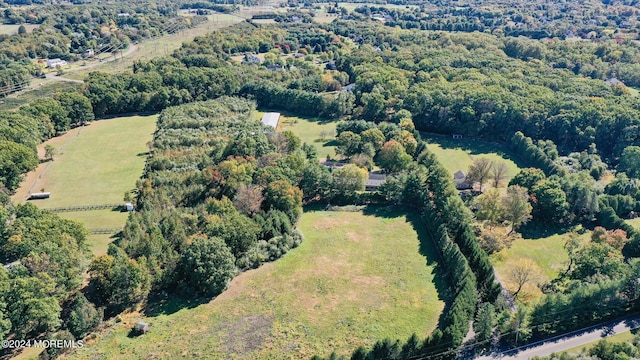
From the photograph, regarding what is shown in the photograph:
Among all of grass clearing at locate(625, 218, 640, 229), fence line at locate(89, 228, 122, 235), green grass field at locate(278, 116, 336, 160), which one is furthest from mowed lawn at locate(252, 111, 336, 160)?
grass clearing at locate(625, 218, 640, 229)

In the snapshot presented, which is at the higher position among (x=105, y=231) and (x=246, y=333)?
(x=246, y=333)

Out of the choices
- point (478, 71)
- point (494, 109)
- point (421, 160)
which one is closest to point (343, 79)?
point (478, 71)

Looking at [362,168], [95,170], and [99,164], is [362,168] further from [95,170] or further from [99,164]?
[99,164]

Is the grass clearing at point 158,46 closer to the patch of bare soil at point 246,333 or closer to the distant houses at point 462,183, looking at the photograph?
the distant houses at point 462,183

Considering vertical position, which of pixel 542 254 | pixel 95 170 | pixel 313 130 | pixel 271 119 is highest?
pixel 542 254

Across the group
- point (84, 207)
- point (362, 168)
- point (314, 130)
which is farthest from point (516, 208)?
point (84, 207)

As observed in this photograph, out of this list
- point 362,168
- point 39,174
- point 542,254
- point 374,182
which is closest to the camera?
point 542,254

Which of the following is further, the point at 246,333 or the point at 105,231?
the point at 105,231
